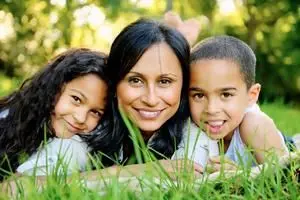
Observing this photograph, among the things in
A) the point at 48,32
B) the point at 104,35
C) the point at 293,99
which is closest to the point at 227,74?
the point at 48,32

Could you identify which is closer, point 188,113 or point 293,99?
point 188,113

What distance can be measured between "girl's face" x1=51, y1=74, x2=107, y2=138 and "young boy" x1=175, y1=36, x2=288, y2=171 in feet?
1.54

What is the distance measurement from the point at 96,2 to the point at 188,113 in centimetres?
535

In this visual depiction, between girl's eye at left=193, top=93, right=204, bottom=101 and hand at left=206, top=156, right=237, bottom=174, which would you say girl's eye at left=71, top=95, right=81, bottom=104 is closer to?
girl's eye at left=193, top=93, right=204, bottom=101

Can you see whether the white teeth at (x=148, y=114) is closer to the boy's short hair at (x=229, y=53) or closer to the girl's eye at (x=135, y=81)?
the girl's eye at (x=135, y=81)

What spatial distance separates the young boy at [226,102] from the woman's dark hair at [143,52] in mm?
76

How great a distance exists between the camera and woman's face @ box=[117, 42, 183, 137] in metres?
3.14

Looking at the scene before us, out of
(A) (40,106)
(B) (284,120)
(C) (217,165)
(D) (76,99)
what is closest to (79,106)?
(D) (76,99)

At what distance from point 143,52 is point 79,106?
413mm

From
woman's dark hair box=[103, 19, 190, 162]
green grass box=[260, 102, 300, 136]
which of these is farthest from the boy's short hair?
green grass box=[260, 102, 300, 136]

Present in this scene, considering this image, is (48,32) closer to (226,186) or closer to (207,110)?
(207,110)

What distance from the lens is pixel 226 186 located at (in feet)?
7.43

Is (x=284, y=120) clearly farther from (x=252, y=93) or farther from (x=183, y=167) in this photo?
(x=183, y=167)

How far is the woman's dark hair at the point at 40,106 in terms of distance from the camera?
3.28 meters
